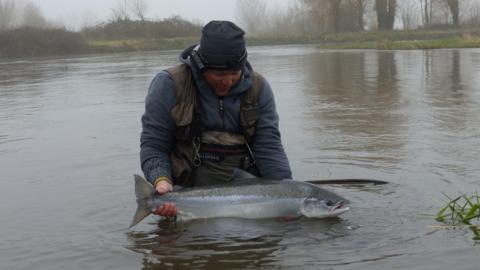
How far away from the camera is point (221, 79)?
4863mm

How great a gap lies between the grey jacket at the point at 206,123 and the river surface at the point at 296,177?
52 centimetres

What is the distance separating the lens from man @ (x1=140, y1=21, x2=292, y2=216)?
4.80 m

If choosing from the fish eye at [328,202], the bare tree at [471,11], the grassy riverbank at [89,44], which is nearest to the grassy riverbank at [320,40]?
the grassy riverbank at [89,44]

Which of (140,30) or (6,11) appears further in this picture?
(6,11)

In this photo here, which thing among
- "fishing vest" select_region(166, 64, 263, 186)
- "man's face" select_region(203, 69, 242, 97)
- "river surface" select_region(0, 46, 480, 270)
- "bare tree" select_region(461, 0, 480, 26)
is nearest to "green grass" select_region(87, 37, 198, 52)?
"bare tree" select_region(461, 0, 480, 26)

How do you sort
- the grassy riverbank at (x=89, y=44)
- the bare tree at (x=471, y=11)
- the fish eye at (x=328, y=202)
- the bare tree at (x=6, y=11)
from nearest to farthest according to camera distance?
the fish eye at (x=328, y=202) → the grassy riverbank at (x=89, y=44) → the bare tree at (x=471, y=11) → the bare tree at (x=6, y=11)

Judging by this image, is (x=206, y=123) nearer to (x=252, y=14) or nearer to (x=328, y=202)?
(x=328, y=202)

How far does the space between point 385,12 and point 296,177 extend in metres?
67.2

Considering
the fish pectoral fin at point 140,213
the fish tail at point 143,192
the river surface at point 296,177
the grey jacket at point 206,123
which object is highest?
the grey jacket at point 206,123

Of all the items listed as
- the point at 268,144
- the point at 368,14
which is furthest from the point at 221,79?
the point at 368,14

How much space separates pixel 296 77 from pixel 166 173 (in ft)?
48.8

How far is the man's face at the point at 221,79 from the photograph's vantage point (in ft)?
15.9

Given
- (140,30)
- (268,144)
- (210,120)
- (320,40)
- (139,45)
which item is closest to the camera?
(210,120)

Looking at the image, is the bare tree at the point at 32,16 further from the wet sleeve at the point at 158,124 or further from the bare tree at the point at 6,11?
the wet sleeve at the point at 158,124
